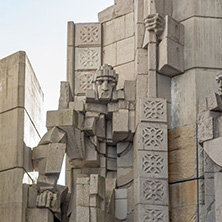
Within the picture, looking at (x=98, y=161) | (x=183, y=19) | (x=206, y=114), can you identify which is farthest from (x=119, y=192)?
(x=183, y=19)

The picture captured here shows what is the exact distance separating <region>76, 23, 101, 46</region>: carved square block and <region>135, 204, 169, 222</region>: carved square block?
4238mm

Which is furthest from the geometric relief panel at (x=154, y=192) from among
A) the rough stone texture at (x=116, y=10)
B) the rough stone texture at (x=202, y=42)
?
the rough stone texture at (x=116, y=10)

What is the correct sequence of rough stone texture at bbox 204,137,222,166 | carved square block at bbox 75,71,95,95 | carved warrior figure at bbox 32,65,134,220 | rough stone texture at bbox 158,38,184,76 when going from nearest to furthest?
rough stone texture at bbox 204,137,222,166 → carved warrior figure at bbox 32,65,134,220 → rough stone texture at bbox 158,38,184,76 → carved square block at bbox 75,71,95,95

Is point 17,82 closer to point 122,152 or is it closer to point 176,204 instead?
point 122,152

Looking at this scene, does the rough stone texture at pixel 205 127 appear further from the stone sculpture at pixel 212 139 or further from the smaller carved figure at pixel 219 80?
the smaller carved figure at pixel 219 80

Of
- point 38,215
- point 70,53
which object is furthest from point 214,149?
point 70,53

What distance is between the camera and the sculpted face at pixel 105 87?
1725 centimetres

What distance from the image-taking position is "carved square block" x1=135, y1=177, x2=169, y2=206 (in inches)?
637

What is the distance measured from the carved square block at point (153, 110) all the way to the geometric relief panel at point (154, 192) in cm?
122

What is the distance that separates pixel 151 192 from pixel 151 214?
41 cm

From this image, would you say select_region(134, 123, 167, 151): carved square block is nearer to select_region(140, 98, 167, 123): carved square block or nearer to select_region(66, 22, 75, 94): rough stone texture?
select_region(140, 98, 167, 123): carved square block

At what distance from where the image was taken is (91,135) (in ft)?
57.1

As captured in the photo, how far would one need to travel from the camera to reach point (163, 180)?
16359 mm

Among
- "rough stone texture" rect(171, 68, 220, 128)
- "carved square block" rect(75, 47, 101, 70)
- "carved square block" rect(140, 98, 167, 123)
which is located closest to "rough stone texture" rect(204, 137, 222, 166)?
"rough stone texture" rect(171, 68, 220, 128)
